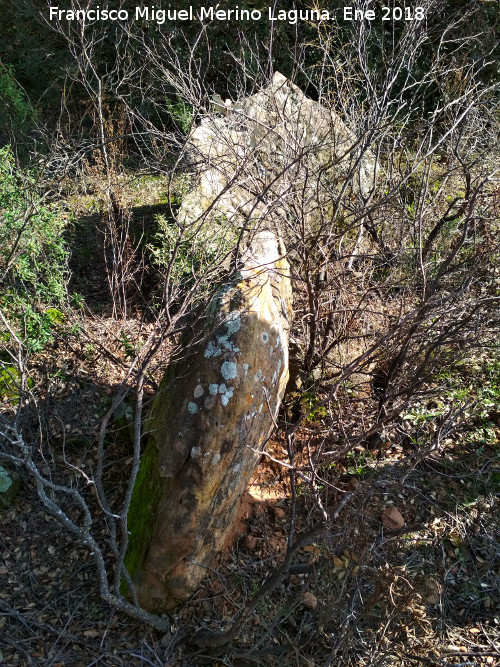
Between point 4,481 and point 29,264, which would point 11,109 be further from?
point 4,481

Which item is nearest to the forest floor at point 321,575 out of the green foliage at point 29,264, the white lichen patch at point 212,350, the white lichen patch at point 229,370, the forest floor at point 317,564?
the forest floor at point 317,564

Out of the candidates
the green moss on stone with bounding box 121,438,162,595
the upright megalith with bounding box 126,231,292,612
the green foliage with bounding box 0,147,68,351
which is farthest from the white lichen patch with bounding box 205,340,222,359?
the green foliage with bounding box 0,147,68,351

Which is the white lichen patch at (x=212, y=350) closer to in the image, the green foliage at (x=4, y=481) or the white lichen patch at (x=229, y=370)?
the white lichen patch at (x=229, y=370)

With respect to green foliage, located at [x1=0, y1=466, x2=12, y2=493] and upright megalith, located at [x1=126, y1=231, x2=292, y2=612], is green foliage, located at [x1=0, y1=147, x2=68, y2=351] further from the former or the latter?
upright megalith, located at [x1=126, y1=231, x2=292, y2=612]

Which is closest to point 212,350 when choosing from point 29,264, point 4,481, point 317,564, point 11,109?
point 317,564

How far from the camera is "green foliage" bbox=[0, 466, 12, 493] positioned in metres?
3.57

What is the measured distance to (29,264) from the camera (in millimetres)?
4633

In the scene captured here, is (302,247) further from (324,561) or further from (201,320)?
(324,561)

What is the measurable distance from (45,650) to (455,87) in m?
6.64

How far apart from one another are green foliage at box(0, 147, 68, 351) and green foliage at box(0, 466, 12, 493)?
3.51 ft

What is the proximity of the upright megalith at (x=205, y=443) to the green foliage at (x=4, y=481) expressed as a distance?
3.37ft

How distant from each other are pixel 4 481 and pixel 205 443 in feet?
5.54

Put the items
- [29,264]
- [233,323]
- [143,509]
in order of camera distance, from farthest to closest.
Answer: [29,264]
[143,509]
[233,323]

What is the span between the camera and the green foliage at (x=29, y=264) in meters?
4.45
